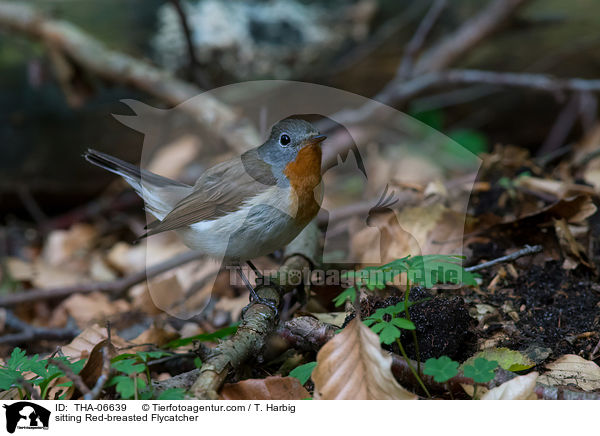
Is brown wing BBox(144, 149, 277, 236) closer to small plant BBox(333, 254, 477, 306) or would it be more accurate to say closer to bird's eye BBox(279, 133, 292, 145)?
bird's eye BBox(279, 133, 292, 145)

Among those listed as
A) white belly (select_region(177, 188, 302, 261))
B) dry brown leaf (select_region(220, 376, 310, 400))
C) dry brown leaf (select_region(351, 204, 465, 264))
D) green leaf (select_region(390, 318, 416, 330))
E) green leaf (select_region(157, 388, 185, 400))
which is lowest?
green leaf (select_region(157, 388, 185, 400))

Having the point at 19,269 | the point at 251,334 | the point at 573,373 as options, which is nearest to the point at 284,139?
the point at 251,334

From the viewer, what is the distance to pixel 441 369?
175cm

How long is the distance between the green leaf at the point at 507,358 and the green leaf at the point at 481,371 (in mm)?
297

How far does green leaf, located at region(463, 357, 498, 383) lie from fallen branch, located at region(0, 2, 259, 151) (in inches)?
112

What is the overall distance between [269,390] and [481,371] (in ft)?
2.27

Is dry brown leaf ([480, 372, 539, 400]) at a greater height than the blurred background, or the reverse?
the blurred background

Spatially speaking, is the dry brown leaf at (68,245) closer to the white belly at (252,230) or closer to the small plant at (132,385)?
the white belly at (252,230)

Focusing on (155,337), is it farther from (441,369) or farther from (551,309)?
(551,309)

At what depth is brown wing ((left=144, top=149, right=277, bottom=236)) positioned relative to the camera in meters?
2.73

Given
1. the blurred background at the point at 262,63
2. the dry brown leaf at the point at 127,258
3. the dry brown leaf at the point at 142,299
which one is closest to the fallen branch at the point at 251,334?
the dry brown leaf at the point at 142,299

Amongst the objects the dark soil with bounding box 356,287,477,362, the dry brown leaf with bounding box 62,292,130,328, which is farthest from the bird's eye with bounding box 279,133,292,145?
the dry brown leaf with bounding box 62,292,130,328

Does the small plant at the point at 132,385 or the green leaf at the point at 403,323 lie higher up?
the green leaf at the point at 403,323

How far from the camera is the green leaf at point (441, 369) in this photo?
173 centimetres
